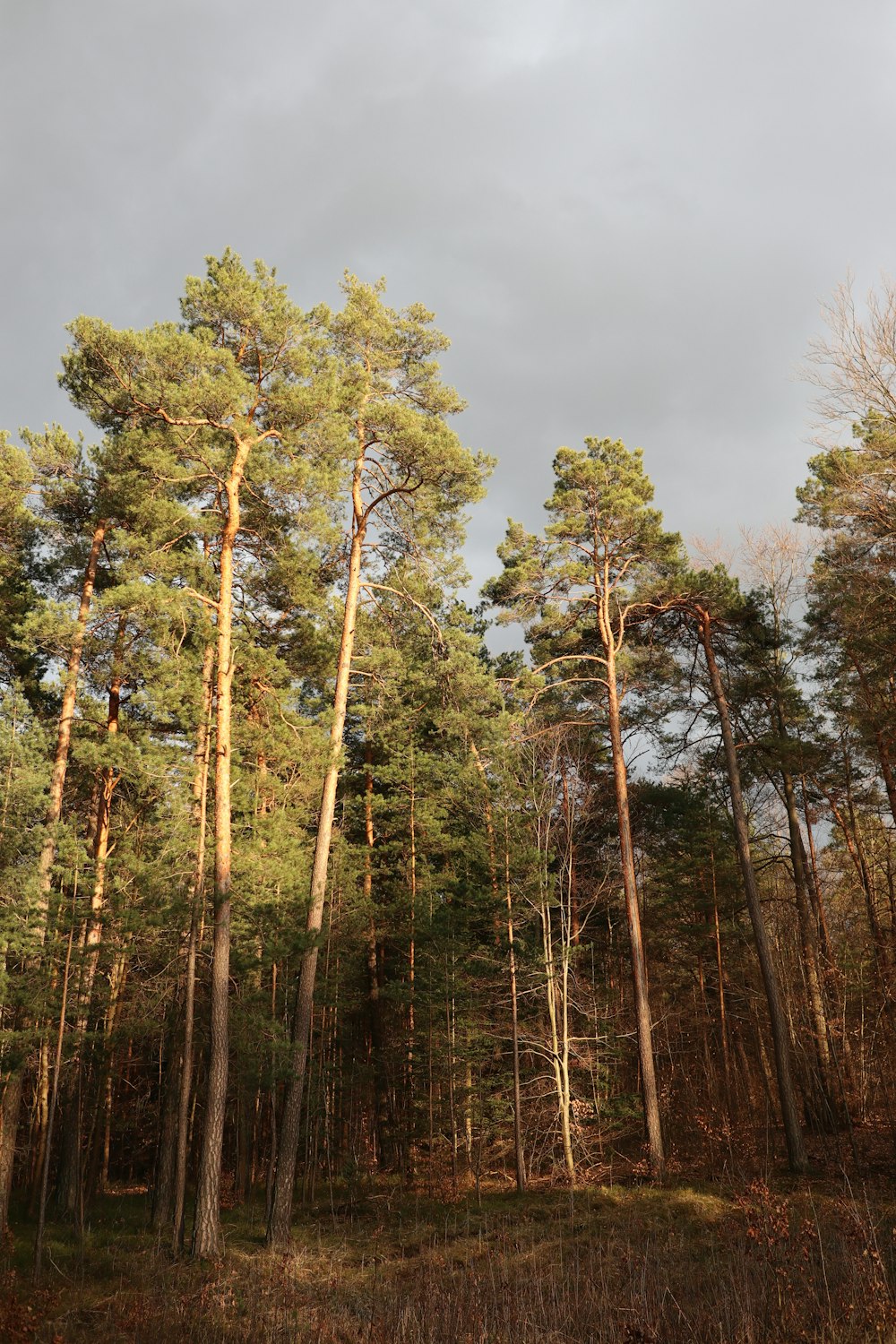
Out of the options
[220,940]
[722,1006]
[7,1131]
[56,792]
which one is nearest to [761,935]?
[722,1006]

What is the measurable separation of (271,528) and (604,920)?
14843mm

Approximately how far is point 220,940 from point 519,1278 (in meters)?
5.54

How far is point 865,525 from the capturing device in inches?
538

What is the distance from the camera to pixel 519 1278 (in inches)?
326

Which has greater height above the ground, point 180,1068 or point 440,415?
point 440,415

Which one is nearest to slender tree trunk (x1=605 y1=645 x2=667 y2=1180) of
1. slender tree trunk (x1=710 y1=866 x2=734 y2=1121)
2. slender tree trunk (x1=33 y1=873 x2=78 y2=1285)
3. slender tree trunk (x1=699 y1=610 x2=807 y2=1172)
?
slender tree trunk (x1=699 y1=610 x2=807 y2=1172)

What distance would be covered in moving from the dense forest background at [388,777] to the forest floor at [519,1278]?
1037 mm

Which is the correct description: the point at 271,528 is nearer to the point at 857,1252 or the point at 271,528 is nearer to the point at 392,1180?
the point at 857,1252

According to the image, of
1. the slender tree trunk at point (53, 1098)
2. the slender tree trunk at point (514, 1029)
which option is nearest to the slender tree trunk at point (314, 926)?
the slender tree trunk at point (53, 1098)

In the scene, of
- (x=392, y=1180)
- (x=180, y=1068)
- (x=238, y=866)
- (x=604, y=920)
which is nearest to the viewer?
(x=238, y=866)

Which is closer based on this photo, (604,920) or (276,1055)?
(276,1055)

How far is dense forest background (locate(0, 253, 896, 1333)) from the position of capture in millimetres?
12773

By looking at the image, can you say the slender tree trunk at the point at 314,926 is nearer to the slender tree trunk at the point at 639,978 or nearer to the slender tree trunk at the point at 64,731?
the slender tree trunk at the point at 64,731

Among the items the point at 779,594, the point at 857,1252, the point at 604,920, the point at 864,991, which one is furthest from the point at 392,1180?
the point at 779,594
